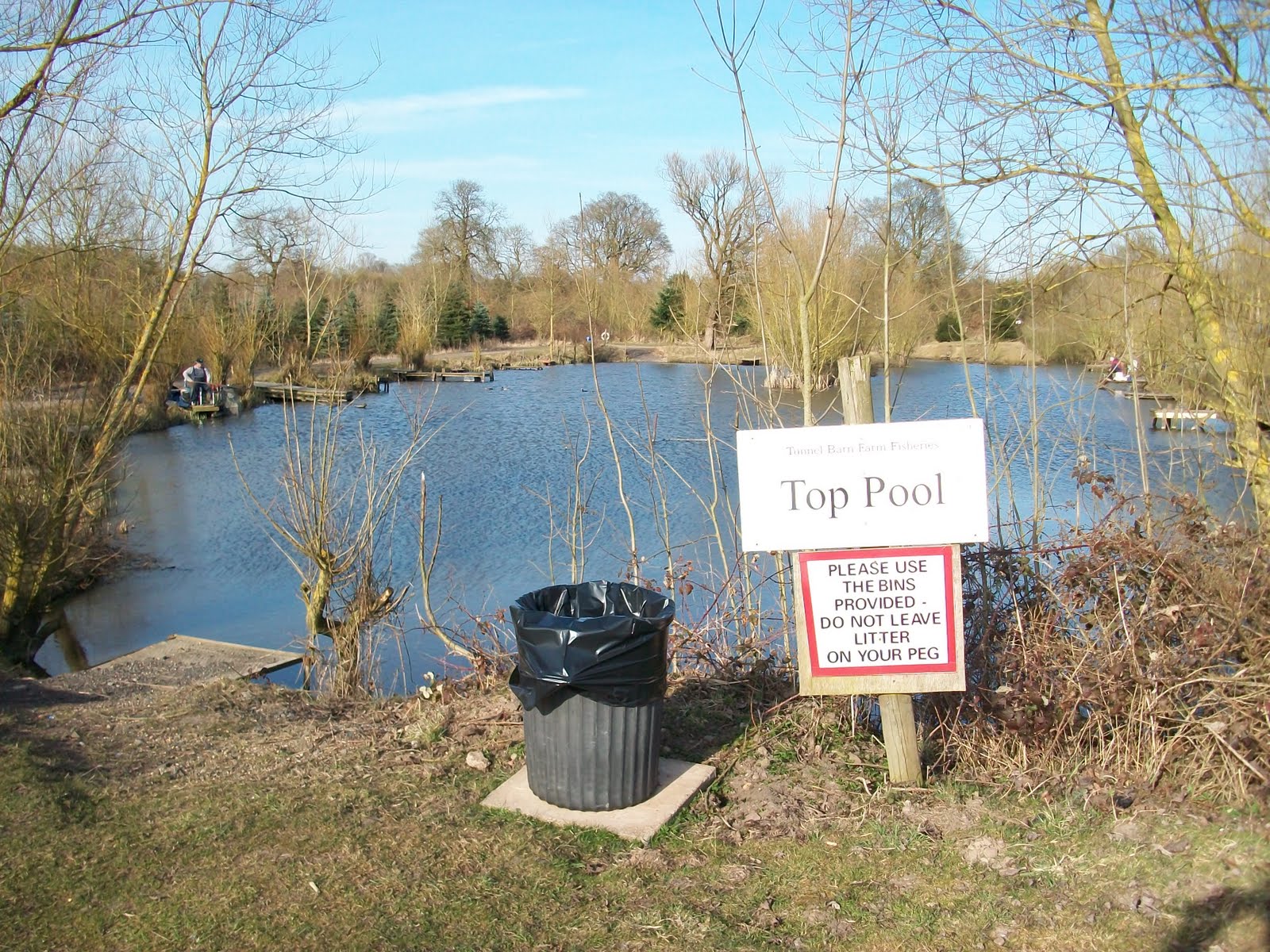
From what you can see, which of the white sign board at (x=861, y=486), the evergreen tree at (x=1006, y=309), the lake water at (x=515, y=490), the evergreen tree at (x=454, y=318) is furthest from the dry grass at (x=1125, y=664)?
the evergreen tree at (x=454, y=318)

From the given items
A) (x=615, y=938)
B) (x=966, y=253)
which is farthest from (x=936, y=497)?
(x=966, y=253)

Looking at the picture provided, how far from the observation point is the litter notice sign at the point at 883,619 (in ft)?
14.2

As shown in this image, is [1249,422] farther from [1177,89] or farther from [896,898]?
[896,898]

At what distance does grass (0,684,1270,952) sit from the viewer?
10.9 feet

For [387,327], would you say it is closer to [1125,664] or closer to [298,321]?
[298,321]

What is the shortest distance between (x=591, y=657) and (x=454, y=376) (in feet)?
126

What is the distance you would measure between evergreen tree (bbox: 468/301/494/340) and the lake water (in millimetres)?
31552

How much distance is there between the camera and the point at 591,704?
4.29m

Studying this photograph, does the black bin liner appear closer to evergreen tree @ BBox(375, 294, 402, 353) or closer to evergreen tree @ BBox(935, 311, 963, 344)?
evergreen tree @ BBox(935, 311, 963, 344)

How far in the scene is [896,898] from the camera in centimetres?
360

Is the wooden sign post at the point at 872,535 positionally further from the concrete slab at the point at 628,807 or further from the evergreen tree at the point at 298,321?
the evergreen tree at the point at 298,321

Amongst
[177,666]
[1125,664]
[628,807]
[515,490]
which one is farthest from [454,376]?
[1125,664]

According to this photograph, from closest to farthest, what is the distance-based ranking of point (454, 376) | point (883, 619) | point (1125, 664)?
1. point (883, 619)
2. point (1125, 664)
3. point (454, 376)

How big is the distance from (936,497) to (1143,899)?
1.58 metres
